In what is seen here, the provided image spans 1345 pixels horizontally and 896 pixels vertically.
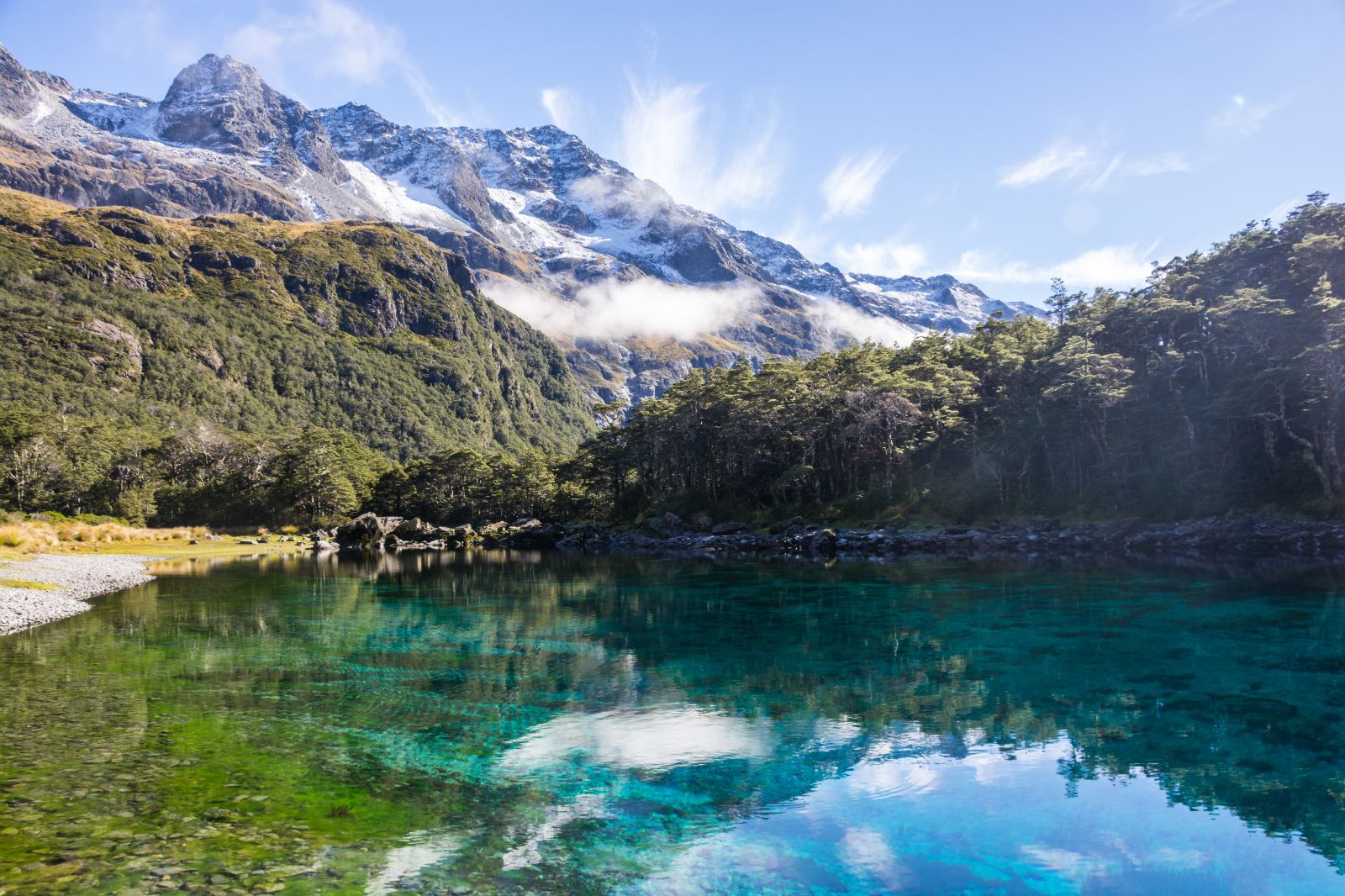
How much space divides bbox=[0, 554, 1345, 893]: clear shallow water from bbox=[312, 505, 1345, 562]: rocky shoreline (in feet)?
73.0

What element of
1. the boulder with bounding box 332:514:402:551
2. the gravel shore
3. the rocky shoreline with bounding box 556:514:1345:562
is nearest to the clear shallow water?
the gravel shore

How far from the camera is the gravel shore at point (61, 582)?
26.2 metres

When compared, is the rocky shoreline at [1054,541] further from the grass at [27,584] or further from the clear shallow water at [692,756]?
the grass at [27,584]

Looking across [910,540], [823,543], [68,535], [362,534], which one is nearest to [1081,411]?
[910,540]

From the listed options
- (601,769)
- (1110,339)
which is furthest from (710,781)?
(1110,339)

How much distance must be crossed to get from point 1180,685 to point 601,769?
44.8ft

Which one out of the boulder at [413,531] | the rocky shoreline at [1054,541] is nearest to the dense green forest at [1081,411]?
the rocky shoreline at [1054,541]

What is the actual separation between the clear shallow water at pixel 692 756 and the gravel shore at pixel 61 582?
1874mm

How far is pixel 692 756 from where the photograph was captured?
1285cm

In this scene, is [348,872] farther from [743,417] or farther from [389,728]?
[743,417]

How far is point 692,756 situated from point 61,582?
3830cm

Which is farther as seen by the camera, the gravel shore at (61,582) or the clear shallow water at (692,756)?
the gravel shore at (61,582)

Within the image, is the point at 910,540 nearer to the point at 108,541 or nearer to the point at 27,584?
the point at 27,584

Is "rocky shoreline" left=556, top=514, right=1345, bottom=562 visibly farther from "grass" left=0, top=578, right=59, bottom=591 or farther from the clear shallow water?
"grass" left=0, top=578, right=59, bottom=591
